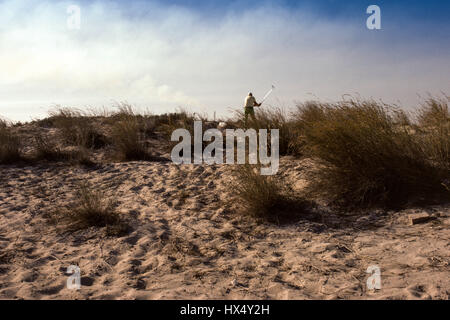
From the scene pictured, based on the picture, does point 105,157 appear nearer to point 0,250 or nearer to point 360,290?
point 0,250

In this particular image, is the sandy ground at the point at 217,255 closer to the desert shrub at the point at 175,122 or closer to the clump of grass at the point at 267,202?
the clump of grass at the point at 267,202

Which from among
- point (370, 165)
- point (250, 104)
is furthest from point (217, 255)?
A: point (250, 104)

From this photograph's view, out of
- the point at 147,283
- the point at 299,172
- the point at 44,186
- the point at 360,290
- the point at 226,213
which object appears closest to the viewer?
the point at 360,290

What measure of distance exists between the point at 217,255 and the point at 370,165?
2.21 meters

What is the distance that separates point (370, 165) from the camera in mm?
4445

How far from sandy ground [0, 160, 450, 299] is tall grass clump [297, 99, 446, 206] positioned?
32cm

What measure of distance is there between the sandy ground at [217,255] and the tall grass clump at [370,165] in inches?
12.8

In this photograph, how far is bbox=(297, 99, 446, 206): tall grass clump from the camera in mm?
4316

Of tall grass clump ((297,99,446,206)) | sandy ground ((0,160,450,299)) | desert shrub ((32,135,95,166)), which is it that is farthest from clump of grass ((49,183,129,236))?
desert shrub ((32,135,95,166))

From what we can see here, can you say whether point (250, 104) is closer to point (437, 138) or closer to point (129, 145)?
point (129, 145)
